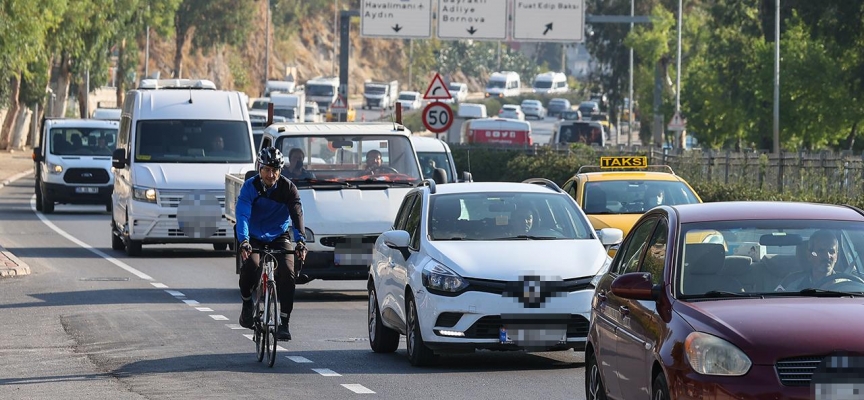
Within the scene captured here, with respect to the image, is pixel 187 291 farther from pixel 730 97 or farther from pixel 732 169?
pixel 730 97

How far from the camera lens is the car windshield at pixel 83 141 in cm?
3903

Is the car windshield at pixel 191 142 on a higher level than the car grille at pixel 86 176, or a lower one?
higher

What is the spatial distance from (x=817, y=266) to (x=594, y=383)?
1.85 meters

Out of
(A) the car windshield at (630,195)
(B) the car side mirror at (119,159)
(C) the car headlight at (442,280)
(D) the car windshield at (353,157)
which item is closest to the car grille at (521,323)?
(C) the car headlight at (442,280)

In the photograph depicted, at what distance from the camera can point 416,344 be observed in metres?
13.2

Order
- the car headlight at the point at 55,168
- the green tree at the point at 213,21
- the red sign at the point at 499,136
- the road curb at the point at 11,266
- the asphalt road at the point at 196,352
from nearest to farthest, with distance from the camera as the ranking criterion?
1. the asphalt road at the point at 196,352
2. the road curb at the point at 11,266
3. the car headlight at the point at 55,168
4. the red sign at the point at 499,136
5. the green tree at the point at 213,21

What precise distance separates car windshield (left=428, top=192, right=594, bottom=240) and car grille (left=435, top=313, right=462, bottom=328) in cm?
110

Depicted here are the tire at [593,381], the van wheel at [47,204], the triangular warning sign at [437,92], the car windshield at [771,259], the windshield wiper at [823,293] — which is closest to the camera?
the windshield wiper at [823,293]

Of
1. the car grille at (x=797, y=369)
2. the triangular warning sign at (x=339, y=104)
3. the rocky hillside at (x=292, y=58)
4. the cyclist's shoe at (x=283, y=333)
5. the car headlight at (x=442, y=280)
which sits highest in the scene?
the rocky hillside at (x=292, y=58)

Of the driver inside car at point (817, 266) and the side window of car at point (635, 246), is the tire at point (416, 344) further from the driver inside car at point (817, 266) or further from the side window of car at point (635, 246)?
the driver inside car at point (817, 266)

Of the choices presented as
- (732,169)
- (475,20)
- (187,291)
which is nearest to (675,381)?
(187,291)

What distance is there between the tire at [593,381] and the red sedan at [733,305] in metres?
0.02

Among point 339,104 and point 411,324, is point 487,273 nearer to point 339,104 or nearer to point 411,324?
point 411,324

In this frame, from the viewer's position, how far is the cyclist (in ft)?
44.0
